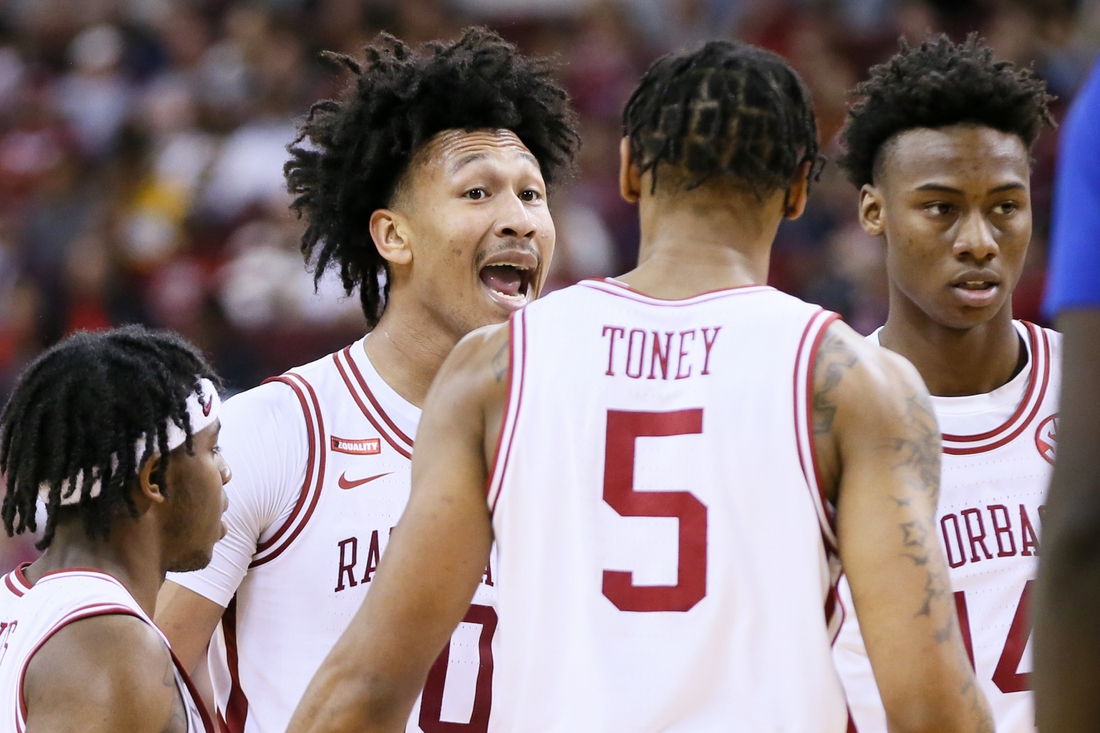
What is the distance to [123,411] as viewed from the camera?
3.29 meters

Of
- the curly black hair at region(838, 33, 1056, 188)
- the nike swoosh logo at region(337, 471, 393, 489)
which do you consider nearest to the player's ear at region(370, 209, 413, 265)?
the nike swoosh logo at region(337, 471, 393, 489)

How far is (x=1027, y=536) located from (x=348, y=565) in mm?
A: 1749

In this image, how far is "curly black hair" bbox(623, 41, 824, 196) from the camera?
103 inches

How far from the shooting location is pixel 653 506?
8.11ft

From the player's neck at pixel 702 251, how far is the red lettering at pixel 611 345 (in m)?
0.11

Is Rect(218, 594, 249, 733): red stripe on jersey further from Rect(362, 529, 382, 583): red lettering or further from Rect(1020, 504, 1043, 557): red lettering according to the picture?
Rect(1020, 504, 1043, 557): red lettering

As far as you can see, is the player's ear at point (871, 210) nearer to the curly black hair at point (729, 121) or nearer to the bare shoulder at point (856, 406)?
the curly black hair at point (729, 121)

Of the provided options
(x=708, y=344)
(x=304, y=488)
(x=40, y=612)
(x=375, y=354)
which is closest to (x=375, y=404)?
(x=375, y=354)

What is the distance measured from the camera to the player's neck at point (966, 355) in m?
4.07

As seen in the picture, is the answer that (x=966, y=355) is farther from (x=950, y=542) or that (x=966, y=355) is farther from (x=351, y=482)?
(x=351, y=482)

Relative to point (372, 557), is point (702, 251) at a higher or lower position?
higher

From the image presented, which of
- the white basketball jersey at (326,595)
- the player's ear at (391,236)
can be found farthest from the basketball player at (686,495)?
the player's ear at (391,236)

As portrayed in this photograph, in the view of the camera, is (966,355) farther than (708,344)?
Yes

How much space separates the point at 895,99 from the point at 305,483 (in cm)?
200
